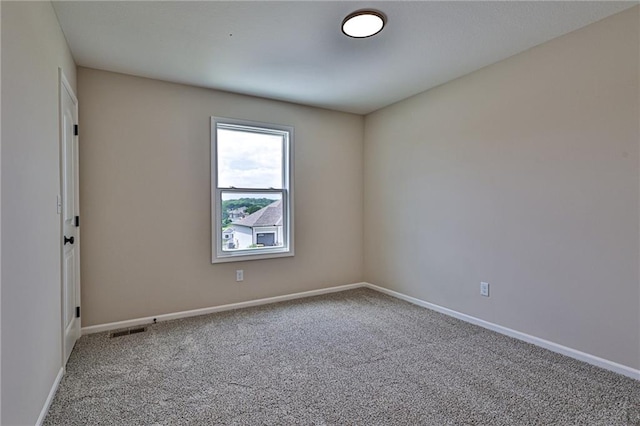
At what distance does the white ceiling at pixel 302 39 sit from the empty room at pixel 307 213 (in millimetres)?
20

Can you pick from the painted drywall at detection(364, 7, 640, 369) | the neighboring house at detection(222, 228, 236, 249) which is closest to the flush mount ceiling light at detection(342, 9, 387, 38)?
the painted drywall at detection(364, 7, 640, 369)

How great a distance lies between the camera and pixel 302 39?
2.48 meters

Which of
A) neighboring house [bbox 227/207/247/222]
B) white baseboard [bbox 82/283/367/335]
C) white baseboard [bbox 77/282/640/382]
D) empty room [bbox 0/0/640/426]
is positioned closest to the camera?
empty room [bbox 0/0/640/426]

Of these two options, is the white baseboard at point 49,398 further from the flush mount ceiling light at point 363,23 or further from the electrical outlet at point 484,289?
the electrical outlet at point 484,289

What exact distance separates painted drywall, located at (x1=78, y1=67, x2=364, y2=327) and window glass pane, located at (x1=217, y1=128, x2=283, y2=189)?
0.19 meters

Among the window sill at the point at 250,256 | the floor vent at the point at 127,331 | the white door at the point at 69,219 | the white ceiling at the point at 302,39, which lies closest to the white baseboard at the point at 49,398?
the white door at the point at 69,219

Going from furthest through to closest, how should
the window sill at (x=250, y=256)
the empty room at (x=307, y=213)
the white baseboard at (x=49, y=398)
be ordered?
the window sill at (x=250, y=256) → the empty room at (x=307, y=213) → the white baseboard at (x=49, y=398)

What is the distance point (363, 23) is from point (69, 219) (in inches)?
103

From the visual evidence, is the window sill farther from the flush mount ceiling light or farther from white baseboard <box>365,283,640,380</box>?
the flush mount ceiling light

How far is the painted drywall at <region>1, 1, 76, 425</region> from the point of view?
1358mm

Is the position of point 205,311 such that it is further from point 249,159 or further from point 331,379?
point 331,379

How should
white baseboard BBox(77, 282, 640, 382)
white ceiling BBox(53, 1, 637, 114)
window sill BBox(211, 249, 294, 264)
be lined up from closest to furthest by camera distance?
white ceiling BBox(53, 1, 637, 114) < white baseboard BBox(77, 282, 640, 382) < window sill BBox(211, 249, 294, 264)

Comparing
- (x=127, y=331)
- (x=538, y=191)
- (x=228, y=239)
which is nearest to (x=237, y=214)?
(x=228, y=239)

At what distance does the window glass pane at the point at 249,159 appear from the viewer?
143 inches
